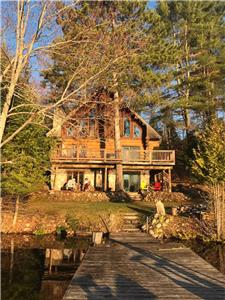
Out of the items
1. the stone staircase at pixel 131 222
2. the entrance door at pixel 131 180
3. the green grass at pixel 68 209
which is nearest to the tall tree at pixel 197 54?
the entrance door at pixel 131 180

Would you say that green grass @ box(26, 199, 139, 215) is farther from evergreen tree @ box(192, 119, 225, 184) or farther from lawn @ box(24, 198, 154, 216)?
evergreen tree @ box(192, 119, 225, 184)

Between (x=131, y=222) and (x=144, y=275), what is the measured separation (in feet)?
35.1

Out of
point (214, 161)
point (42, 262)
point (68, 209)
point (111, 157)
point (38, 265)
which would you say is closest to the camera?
point (38, 265)

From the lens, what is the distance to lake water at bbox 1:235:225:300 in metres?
11.1

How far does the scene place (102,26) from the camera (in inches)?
686

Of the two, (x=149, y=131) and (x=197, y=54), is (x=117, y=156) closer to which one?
(x=149, y=131)

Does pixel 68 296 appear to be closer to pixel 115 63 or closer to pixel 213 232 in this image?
pixel 115 63

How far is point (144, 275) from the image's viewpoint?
1002 cm

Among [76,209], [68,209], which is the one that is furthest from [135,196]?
[68,209]

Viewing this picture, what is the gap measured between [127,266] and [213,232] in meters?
9.24

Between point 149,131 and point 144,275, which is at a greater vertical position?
point 149,131

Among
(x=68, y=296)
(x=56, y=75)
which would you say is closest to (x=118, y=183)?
(x=56, y=75)

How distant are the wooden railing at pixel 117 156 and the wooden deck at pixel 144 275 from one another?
1752 centimetres

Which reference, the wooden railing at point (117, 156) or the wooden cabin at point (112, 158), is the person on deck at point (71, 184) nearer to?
the wooden cabin at point (112, 158)
